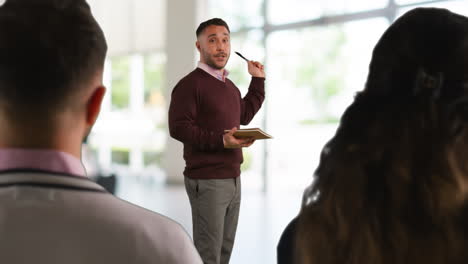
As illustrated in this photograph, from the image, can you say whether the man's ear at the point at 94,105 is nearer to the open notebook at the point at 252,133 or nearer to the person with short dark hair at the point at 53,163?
the person with short dark hair at the point at 53,163

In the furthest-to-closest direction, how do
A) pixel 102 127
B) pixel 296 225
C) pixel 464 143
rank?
1. pixel 102 127
2. pixel 296 225
3. pixel 464 143

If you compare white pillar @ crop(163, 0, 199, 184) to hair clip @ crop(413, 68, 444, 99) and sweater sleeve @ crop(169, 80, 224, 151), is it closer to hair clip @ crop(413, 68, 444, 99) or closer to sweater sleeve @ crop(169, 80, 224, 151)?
sweater sleeve @ crop(169, 80, 224, 151)

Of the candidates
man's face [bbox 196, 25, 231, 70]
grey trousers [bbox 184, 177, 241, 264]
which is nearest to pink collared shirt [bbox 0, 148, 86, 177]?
grey trousers [bbox 184, 177, 241, 264]

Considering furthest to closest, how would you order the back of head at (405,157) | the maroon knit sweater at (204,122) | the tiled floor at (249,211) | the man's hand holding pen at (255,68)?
the tiled floor at (249,211) → the man's hand holding pen at (255,68) → the maroon knit sweater at (204,122) → the back of head at (405,157)

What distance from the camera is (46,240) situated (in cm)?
55

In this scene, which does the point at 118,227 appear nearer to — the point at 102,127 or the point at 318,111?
the point at 318,111

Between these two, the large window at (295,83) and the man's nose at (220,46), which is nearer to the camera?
the man's nose at (220,46)

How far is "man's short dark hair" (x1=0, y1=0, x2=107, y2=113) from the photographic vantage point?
56cm

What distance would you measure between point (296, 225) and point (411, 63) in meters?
0.37

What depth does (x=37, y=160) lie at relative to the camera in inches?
21.8

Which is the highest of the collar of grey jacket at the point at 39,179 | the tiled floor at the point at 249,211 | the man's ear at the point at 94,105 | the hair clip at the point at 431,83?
the hair clip at the point at 431,83

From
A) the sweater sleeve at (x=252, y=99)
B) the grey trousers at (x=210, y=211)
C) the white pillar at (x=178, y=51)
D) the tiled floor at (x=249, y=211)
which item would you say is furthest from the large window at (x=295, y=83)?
the grey trousers at (x=210, y=211)

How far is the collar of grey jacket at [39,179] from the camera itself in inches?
21.3

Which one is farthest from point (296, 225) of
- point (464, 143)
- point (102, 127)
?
point (102, 127)
